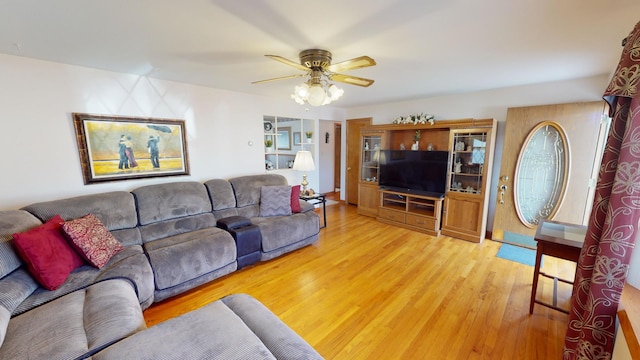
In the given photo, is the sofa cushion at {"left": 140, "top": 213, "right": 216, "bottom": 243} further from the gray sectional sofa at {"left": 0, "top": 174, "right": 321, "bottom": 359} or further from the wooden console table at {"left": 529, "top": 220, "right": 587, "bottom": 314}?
the wooden console table at {"left": 529, "top": 220, "right": 587, "bottom": 314}

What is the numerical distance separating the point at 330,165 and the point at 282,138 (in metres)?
1.75

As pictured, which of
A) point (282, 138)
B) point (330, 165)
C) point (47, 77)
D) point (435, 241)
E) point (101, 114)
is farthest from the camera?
point (330, 165)

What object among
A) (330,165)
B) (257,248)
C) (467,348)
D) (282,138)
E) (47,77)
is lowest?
(467,348)

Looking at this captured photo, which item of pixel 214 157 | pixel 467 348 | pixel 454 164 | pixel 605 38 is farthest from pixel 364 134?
pixel 467 348

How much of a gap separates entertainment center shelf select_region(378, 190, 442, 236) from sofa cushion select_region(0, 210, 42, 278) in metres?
4.39

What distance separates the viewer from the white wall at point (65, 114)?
2332 millimetres

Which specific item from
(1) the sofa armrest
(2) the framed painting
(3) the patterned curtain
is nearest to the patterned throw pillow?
(2) the framed painting

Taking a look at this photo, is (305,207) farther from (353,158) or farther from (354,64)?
(353,158)

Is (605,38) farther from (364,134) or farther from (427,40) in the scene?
(364,134)

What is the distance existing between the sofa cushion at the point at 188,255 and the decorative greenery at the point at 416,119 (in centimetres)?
347

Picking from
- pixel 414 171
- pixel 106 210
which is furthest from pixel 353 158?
pixel 106 210

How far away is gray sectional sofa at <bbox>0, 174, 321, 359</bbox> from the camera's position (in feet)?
3.86

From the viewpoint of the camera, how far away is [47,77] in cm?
245

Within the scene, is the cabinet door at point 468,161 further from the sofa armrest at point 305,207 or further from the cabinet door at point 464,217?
the sofa armrest at point 305,207
